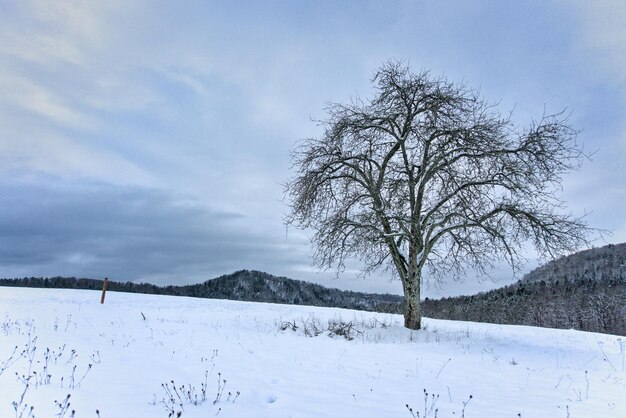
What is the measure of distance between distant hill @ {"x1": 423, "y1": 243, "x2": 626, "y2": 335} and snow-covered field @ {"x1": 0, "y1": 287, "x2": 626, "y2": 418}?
135 feet

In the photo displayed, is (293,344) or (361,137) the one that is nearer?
(293,344)

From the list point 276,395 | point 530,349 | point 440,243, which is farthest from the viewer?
point 440,243

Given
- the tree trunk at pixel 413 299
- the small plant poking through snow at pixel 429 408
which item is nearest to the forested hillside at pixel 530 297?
the tree trunk at pixel 413 299

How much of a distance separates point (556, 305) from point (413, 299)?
74160 mm

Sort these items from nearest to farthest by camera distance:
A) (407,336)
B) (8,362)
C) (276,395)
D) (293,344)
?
(276,395), (8,362), (293,344), (407,336)

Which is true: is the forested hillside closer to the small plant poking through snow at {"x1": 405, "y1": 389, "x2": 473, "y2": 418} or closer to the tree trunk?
the tree trunk

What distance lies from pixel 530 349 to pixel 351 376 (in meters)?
7.54

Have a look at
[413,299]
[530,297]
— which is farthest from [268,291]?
[413,299]

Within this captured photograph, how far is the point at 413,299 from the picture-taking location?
14.5 metres

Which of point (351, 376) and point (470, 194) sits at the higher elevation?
point (470, 194)

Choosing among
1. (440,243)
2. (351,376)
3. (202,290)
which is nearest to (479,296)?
(202,290)

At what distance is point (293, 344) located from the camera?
10461mm

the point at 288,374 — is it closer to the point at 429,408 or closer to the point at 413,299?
the point at 429,408

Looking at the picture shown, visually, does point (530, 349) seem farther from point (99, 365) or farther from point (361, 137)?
point (99, 365)
